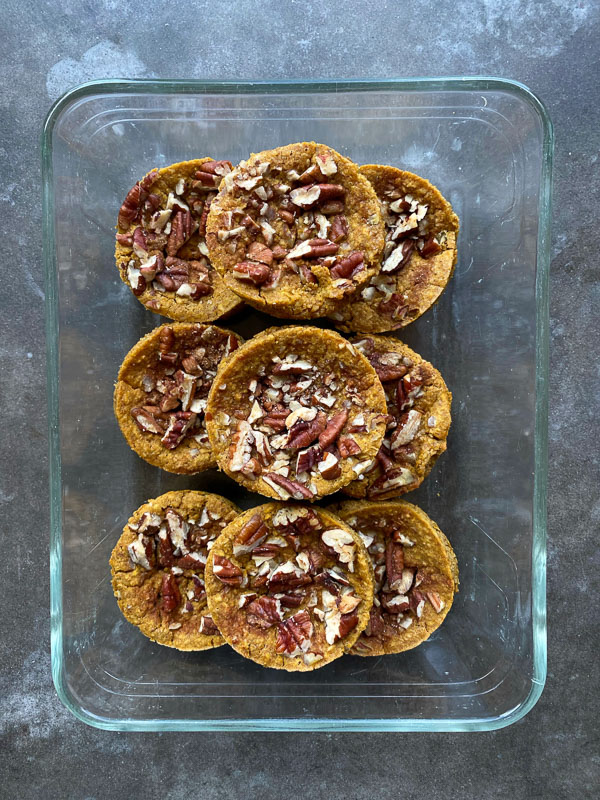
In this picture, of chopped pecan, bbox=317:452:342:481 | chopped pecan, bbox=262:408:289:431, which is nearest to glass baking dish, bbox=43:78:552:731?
chopped pecan, bbox=262:408:289:431

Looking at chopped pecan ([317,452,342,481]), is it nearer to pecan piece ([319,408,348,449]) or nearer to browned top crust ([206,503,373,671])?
pecan piece ([319,408,348,449])

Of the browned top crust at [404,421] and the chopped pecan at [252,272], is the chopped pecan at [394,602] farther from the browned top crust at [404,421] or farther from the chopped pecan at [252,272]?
the chopped pecan at [252,272]

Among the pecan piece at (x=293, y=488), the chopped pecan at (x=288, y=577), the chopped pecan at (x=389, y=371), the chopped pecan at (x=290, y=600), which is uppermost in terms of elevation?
the chopped pecan at (x=389, y=371)

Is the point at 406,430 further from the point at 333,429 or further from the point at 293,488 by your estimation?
the point at 293,488

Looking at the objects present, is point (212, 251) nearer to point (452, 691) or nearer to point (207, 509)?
point (207, 509)

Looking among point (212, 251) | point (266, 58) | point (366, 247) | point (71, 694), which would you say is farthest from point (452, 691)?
point (266, 58)

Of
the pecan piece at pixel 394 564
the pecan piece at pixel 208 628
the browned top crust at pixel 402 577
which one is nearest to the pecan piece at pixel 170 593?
the pecan piece at pixel 208 628
